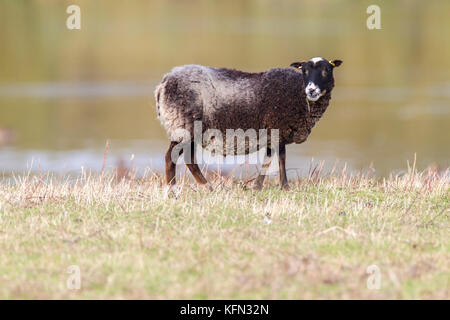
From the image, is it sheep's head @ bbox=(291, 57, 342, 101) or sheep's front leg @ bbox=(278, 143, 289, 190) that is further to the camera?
sheep's front leg @ bbox=(278, 143, 289, 190)

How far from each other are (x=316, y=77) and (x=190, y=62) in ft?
279

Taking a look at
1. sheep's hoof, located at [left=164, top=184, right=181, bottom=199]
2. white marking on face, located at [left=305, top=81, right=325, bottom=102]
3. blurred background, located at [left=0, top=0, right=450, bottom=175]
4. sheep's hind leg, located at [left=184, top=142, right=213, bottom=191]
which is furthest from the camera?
blurred background, located at [left=0, top=0, right=450, bottom=175]

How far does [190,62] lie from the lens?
308 ft

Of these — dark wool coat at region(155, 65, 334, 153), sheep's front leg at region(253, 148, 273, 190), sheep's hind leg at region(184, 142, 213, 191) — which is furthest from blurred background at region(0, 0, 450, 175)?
sheep's front leg at region(253, 148, 273, 190)

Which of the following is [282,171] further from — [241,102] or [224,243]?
[224,243]

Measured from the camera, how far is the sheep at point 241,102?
32.3ft

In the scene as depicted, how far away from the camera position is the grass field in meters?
5.93

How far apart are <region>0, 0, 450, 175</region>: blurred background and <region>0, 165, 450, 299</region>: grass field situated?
313 centimetres

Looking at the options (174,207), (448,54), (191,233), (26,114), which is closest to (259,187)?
(174,207)

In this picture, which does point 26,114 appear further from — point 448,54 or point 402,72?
point 448,54

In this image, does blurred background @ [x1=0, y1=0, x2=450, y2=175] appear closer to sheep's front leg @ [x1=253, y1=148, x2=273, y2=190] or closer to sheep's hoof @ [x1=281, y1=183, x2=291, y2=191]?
sheep's front leg @ [x1=253, y1=148, x2=273, y2=190]

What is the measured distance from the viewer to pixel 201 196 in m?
9.16

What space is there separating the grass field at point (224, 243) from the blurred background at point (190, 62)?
313 cm

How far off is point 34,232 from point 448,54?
11623 centimetres
